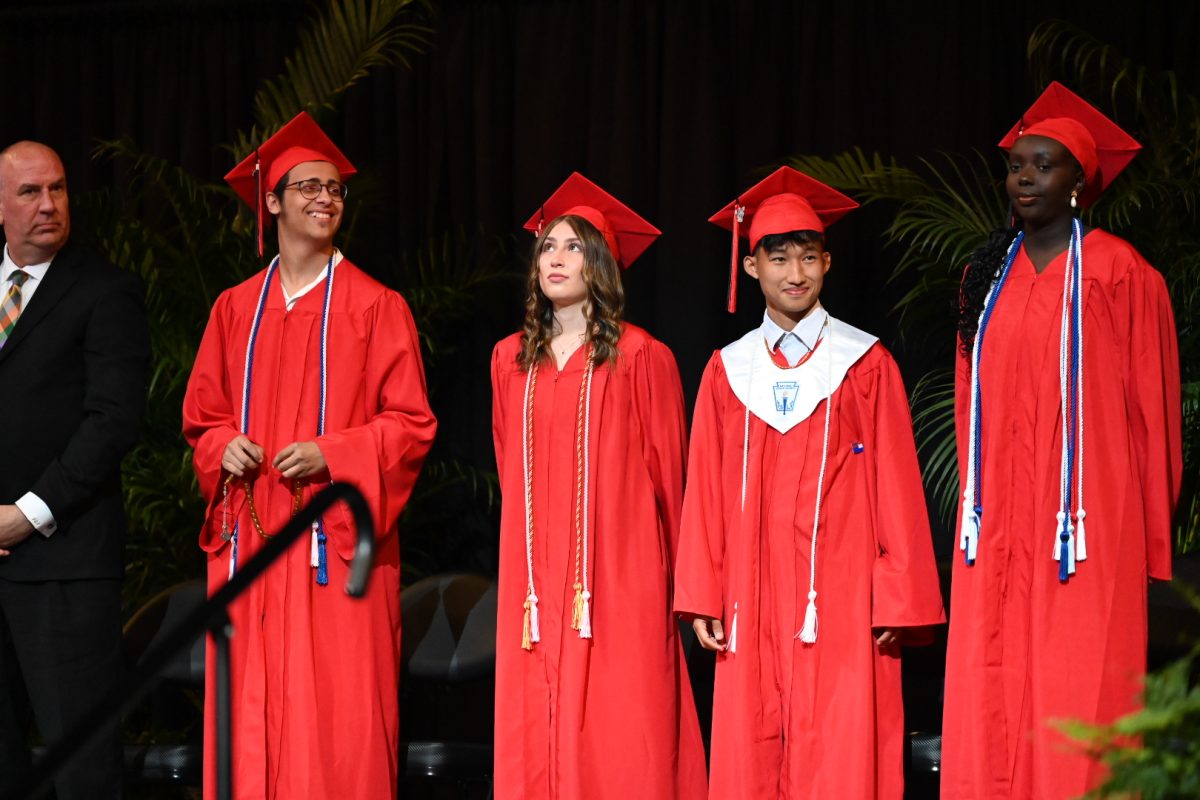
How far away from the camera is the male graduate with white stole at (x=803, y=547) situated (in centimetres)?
412

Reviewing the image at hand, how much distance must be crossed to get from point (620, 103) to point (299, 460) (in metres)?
2.61

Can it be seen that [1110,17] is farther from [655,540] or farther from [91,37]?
[91,37]

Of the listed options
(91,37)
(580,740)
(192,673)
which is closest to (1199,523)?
(580,740)

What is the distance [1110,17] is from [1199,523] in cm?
207

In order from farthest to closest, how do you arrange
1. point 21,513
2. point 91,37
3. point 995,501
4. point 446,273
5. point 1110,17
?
point 91,37 → point 446,273 → point 1110,17 → point 21,513 → point 995,501

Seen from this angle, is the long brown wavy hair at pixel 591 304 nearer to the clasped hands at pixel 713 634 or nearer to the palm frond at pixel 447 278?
the clasped hands at pixel 713 634

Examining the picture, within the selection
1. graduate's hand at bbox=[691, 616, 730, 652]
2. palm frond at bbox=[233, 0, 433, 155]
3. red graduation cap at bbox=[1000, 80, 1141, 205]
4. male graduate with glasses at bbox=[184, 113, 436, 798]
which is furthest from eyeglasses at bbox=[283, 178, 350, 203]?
red graduation cap at bbox=[1000, 80, 1141, 205]

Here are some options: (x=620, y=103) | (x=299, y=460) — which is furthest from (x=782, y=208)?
(x=620, y=103)

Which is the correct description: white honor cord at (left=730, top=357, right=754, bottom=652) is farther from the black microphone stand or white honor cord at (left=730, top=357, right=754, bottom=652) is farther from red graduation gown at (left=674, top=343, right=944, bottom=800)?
the black microphone stand

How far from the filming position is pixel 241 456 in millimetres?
4414

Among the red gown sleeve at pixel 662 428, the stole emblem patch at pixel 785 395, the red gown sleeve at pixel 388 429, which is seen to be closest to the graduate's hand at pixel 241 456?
the red gown sleeve at pixel 388 429

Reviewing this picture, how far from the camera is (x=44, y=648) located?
14.1 ft

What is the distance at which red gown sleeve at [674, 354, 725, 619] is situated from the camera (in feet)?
14.0

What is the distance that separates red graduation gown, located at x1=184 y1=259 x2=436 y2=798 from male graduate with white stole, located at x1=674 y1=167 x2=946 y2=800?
Result: 925 millimetres
